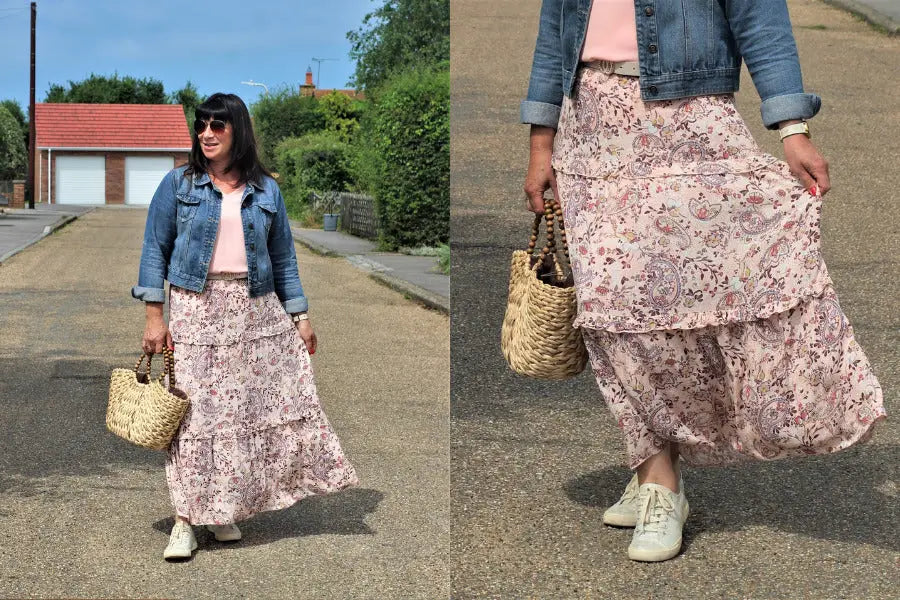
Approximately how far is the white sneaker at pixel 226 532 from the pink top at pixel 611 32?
1994 mm

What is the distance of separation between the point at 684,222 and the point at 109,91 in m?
60.8

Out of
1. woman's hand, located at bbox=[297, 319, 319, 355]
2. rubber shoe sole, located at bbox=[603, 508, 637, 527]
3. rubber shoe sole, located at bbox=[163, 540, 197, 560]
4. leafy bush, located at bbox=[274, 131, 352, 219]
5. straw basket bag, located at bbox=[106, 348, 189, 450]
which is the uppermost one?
leafy bush, located at bbox=[274, 131, 352, 219]

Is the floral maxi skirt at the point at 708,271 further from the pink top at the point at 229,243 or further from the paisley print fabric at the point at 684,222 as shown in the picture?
the pink top at the point at 229,243

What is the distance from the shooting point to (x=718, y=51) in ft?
11.6

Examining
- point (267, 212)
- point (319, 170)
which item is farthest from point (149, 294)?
point (319, 170)

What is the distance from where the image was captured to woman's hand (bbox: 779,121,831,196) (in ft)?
11.3

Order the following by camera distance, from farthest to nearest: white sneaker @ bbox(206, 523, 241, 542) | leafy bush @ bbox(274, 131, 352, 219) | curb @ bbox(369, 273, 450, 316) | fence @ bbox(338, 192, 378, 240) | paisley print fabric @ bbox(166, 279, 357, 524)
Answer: leafy bush @ bbox(274, 131, 352, 219)
fence @ bbox(338, 192, 378, 240)
curb @ bbox(369, 273, 450, 316)
white sneaker @ bbox(206, 523, 241, 542)
paisley print fabric @ bbox(166, 279, 357, 524)

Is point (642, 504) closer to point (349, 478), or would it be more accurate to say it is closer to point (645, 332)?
point (645, 332)

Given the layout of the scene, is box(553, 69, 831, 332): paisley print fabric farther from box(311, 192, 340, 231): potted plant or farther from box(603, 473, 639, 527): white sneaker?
box(311, 192, 340, 231): potted plant

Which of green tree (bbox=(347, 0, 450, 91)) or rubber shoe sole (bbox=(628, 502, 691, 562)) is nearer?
rubber shoe sole (bbox=(628, 502, 691, 562))

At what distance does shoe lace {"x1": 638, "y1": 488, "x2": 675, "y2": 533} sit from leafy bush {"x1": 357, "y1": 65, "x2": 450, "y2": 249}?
491 inches

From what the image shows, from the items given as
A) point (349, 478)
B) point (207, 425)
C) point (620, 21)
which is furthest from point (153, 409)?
point (620, 21)

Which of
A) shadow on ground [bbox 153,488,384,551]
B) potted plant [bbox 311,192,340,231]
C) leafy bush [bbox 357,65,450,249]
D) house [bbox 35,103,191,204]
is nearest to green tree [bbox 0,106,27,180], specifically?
house [bbox 35,103,191,204]

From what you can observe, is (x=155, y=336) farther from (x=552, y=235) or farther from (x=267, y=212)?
(x=552, y=235)
